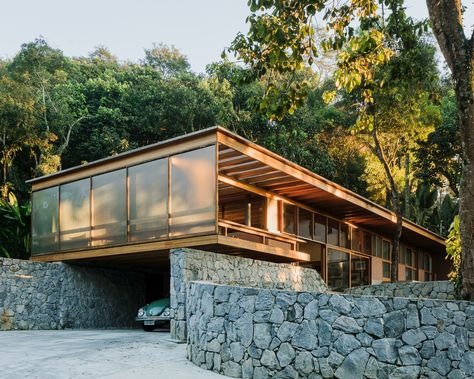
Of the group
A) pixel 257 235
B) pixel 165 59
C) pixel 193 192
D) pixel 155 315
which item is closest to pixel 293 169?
pixel 257 235

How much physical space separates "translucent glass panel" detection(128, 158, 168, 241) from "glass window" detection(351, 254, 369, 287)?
9.44 meters

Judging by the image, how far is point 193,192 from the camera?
44.6 ft

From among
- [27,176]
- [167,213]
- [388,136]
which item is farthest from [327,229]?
[27,176]

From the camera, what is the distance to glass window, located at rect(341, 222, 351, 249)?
2106 centimetres

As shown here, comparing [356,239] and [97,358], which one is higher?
[356,239]

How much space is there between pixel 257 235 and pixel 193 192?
3.07m

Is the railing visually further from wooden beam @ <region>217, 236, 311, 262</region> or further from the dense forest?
the dense forest

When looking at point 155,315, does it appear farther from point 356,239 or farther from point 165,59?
point 165,59

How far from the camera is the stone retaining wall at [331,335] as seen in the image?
6.96 m

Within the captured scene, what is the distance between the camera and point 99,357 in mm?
9852

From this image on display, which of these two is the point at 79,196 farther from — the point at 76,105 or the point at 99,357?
the point at 76,105

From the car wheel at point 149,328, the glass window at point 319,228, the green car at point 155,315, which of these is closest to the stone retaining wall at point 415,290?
the glass window at point 319,228

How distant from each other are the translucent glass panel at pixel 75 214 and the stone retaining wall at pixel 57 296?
3.38ft

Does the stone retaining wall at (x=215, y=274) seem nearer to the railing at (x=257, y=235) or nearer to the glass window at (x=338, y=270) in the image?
the railing at (x=257, y=235)
